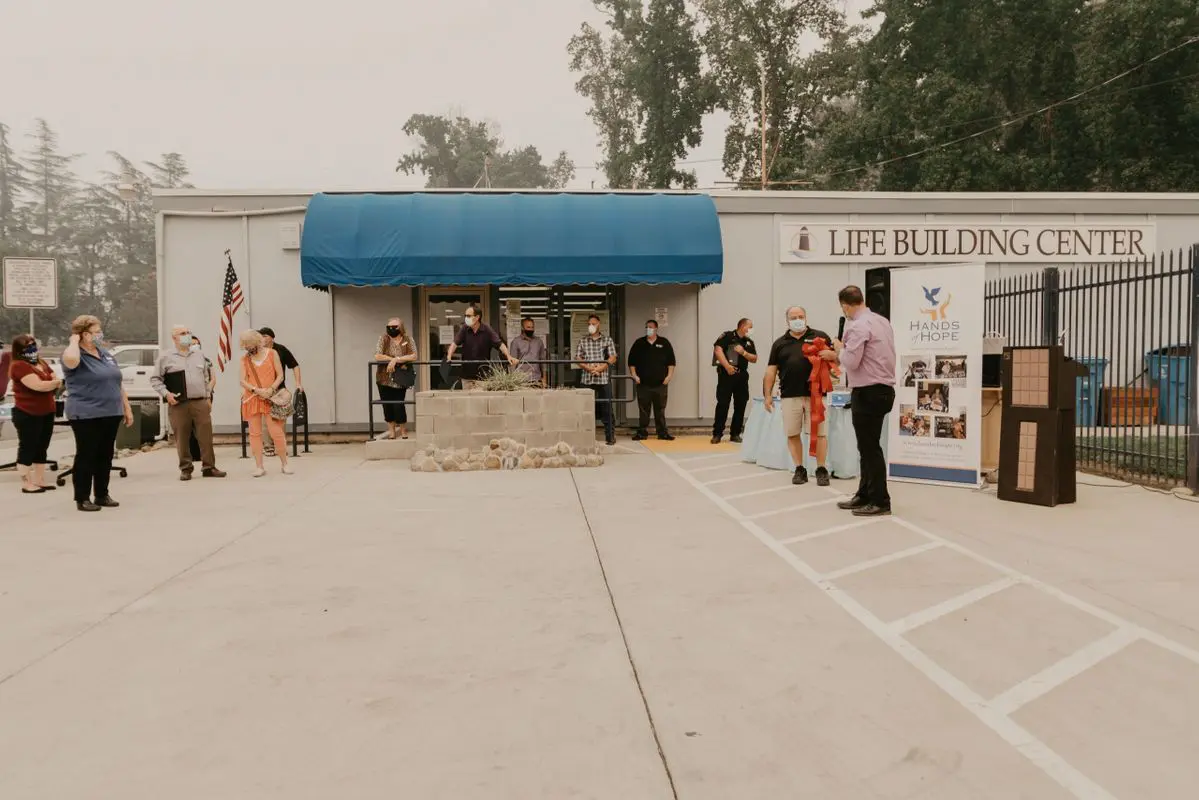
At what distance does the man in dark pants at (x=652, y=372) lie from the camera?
45.8 ft

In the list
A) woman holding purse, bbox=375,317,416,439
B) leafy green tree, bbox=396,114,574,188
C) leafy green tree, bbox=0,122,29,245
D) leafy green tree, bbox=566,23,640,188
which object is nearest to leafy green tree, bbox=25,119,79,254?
leafy green tree, bbox=0,122,29,245

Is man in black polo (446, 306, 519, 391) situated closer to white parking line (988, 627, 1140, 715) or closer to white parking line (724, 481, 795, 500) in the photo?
white parking line (724, 481, 795, 500)

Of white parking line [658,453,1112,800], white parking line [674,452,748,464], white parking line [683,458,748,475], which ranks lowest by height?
Result: white parking line [658,453,1112,800]

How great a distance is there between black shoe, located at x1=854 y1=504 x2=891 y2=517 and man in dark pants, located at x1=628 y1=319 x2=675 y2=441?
6.46 m

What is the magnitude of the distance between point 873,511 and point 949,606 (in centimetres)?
280

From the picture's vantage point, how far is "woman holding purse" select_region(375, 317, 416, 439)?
12578mm

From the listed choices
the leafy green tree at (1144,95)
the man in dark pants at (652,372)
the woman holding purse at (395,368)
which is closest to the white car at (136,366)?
the woman holding purse at (395,368)

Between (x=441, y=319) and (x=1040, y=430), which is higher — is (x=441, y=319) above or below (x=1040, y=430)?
above

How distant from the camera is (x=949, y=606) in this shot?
4887mm

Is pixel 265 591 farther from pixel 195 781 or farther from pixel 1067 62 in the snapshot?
pixel 1067 62

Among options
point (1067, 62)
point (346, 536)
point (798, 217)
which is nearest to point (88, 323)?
point (346, 536)

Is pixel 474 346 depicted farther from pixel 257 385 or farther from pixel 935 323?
pixel 935 323

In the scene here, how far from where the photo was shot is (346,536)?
7.01 meters

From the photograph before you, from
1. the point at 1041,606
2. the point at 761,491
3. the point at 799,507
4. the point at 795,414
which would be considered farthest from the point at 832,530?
the point at 795,414
